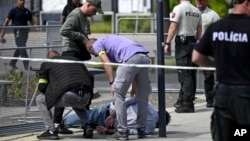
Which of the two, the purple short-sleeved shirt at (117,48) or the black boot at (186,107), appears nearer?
the purple short-sleeved shirt at (117,48)

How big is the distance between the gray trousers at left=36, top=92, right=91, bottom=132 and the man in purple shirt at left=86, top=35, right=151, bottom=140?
38 cm

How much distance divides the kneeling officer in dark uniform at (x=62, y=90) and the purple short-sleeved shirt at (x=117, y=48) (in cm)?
37

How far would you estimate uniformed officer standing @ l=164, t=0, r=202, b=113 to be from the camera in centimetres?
1148

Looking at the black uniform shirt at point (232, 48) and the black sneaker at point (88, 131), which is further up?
the black uniform shirt at point (232, 48)

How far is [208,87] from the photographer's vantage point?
12.4 metres

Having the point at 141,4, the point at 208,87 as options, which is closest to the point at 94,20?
the point at 141,4

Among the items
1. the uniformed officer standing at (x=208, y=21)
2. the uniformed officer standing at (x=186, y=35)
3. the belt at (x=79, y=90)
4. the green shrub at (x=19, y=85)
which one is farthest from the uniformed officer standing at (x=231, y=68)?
the uniformed officer standing at (x=208, y=21)

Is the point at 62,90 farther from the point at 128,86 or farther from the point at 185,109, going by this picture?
the point at 185,109

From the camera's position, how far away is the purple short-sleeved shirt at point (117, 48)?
358 inches

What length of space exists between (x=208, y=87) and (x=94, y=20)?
24990 millimetres

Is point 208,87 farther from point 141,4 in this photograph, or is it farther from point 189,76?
point 141,4

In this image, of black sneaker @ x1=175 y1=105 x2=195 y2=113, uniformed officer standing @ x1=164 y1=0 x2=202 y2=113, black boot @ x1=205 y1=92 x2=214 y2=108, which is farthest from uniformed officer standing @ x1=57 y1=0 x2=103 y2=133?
black boot @ x1=205 y1=92 x2=214 y2=108

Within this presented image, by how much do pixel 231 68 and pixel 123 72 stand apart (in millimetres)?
3190

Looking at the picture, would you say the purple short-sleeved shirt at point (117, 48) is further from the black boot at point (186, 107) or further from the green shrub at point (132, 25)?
the green shrub at point (132, 25)
